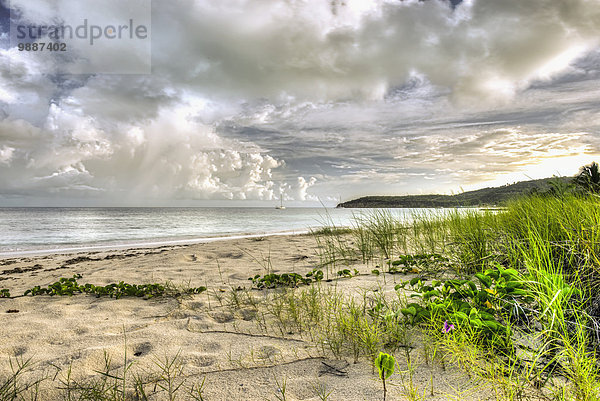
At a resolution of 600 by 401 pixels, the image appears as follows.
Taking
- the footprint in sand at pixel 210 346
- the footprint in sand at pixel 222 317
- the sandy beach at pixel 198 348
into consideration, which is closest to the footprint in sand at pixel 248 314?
the sandy beach at pixel 198 348

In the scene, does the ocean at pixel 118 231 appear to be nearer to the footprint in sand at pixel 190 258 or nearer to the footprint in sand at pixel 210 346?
the footprint in sand at pixel 190 258

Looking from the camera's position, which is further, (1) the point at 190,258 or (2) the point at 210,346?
(1) the point at 190,258

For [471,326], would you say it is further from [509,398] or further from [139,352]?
[139,352]

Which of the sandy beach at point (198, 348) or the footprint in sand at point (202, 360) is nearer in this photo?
the sandy beach at point (198, 348)

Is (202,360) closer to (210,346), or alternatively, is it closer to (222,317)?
(210,346)

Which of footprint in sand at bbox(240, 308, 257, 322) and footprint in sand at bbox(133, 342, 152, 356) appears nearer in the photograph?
footprint in sand at bbox(133, 342, 152, 356)

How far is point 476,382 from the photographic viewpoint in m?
1.55

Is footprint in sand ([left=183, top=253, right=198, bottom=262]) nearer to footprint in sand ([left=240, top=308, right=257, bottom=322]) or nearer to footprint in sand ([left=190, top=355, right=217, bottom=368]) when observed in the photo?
footprint in sand ([left=240, top=308, right=257, bottom=322])

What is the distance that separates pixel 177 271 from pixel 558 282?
5.16m

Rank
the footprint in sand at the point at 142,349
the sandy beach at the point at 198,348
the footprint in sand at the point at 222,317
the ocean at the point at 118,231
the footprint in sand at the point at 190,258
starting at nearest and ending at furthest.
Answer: the sandy beach at the point at 198,348 < the footprint in sand at the point at 142,349 < the footprint in sand at the point at 222,317 < the footprint in sand at the point at 190,258 < the ocean at the point at 118,231

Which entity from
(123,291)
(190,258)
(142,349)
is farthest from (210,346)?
(190,258)

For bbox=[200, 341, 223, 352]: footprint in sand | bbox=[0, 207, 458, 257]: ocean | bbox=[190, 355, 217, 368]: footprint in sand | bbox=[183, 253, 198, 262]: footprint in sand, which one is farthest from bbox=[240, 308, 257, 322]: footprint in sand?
bbox=[183, 253, 198, 262]: footprint in sand

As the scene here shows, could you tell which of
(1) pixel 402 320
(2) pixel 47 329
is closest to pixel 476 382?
(1) pixel 402 320

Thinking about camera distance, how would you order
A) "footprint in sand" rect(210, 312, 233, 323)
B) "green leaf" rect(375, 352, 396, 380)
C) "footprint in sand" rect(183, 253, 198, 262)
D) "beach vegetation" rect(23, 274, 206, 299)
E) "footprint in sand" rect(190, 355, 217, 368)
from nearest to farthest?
"green leaf" rect(375, 352, 396, 380), "footprint in sand" rect(190, 355, 217, 368), "footprint in sand" rect(210, 312, 233, 323), "beach vegetation" rect(23, 274, 206, 299), "footprint in sand" rect(183, 253, 198, 262)
